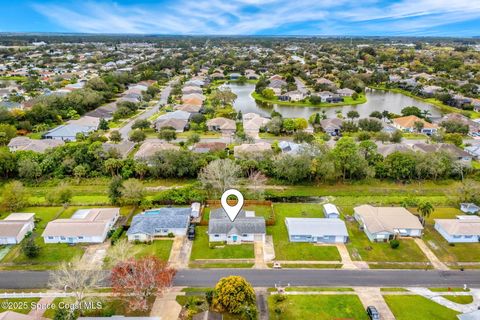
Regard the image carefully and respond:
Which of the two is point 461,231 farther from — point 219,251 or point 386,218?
point 219,251

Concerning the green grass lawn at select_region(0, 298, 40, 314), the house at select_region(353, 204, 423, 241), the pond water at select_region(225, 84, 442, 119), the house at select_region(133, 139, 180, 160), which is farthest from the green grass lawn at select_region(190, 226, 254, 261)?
the pond water at select_region(225, 84, 442, 119)

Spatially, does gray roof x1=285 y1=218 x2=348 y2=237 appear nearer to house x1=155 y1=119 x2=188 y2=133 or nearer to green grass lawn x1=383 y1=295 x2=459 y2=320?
green grass lawn x1=383 y1=295 x2=459 y2=320

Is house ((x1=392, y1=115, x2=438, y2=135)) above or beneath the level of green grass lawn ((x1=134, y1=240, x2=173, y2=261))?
above

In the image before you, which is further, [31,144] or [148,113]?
[148,113]

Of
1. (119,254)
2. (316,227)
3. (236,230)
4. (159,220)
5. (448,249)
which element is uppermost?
(119,254)

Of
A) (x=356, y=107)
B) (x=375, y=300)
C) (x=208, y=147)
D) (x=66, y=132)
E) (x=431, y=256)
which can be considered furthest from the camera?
(x=356, y=107)

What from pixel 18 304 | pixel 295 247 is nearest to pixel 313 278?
pixel 295 247
